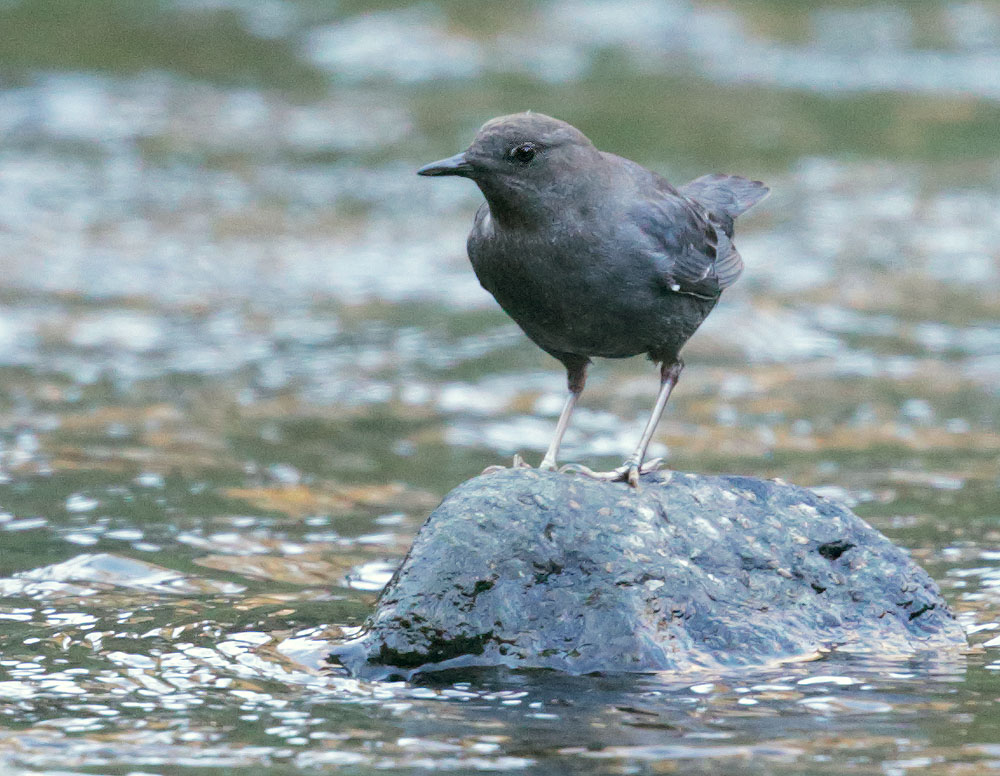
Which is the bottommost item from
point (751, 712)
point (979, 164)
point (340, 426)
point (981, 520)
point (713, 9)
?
point (751, 712)

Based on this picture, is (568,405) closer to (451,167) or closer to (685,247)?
(685,247)

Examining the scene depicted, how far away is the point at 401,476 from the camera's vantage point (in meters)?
7.57

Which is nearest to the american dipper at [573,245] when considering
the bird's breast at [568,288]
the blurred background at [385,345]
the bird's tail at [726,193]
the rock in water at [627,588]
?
the bird's breast at [568,288]

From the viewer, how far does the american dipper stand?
4996mm

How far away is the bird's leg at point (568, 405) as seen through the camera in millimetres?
5508

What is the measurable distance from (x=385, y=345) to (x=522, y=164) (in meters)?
5.09

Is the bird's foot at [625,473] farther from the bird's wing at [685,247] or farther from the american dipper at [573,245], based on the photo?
the bird's wing at [685,247]

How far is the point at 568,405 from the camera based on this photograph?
571cm

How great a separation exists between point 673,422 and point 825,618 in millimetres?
3660

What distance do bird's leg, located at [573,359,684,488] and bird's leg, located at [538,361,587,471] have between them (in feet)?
0.46

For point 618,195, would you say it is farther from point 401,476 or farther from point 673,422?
point 673,422

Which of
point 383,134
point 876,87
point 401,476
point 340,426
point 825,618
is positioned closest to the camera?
point 825,618

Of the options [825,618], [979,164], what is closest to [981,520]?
[825,618]

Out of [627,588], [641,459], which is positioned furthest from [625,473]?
[627,588]
